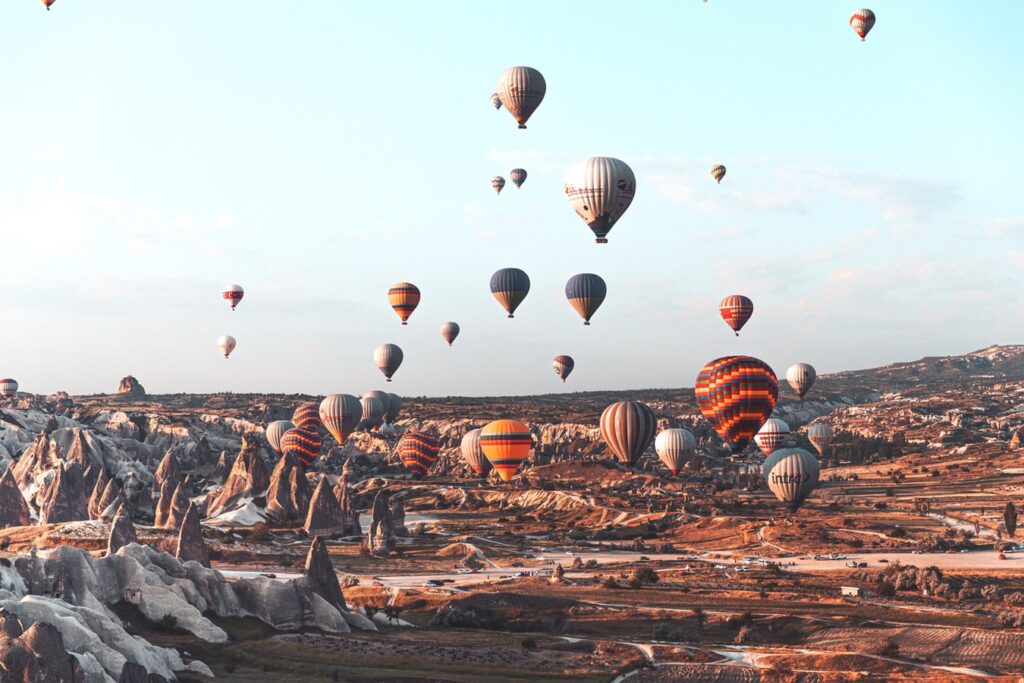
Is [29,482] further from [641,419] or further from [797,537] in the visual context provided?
[797,537]

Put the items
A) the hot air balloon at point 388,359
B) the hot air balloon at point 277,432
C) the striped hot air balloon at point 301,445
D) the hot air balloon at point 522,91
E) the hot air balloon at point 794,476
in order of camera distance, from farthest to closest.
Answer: the hot air balloon at point 277,432
the hot air balloon at point 388,359
the striped hot air balloon at point 301,445
the hot air balloon at point 794,476
the hot air balloon at point 522,91

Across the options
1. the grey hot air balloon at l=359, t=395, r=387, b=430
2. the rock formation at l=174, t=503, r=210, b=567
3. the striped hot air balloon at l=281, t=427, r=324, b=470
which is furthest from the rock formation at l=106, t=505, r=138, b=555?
the grey hot air balloon at l=359, t=395, r=387, b=430

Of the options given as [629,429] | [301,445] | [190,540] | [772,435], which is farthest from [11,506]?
[772,435]

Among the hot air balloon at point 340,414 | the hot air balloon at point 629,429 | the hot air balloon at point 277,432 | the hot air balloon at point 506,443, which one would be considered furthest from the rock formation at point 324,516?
the hot air balloon at point 277,432

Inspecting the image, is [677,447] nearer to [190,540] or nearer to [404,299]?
[404,299]

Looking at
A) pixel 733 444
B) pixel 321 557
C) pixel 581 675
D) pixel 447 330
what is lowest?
pixel 581 675

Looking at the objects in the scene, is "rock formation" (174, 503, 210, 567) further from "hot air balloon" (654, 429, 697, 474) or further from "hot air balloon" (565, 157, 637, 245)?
"hot air balloon" (654, 429, 697, 474)

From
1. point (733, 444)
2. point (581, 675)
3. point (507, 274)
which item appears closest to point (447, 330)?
point (507, 274)

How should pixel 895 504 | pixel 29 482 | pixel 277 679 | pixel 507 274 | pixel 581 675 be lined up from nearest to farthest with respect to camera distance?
pixel 277 679, pixel 581 675, pixel 507 274, pixel 29 482, pixel 895 504

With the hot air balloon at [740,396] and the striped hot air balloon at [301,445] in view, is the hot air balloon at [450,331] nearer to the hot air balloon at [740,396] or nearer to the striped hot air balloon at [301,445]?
the striped hot air balloon at [301,445]
